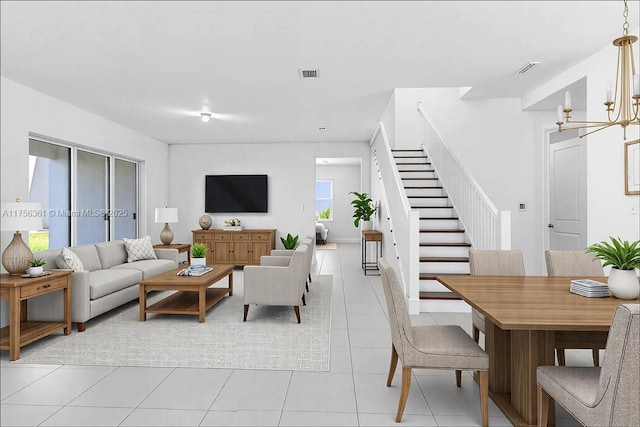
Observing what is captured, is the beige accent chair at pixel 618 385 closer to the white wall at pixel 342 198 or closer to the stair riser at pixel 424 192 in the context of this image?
the stair riser at pixel 424 192

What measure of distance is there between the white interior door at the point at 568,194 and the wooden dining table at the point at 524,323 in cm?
298

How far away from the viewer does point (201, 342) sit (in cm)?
371

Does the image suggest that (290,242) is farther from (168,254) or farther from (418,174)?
(418,174)

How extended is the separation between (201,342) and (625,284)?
10.7ft

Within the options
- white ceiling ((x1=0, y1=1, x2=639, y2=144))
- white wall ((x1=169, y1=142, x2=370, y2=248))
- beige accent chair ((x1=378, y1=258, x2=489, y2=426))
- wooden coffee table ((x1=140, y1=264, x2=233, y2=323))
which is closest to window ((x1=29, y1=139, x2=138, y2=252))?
white ceiling ((x1=0, y1=1, x2=639, y2=144))

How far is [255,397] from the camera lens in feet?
8.61

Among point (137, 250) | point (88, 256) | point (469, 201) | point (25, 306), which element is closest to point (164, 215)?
point (137, 250)

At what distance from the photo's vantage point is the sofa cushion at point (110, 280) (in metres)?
4.24

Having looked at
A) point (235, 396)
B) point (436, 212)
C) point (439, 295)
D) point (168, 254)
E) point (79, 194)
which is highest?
point (79, 194)

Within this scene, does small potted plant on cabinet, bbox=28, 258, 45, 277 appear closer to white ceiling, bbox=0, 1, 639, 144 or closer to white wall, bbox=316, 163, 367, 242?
white ceiling, bbox=0, 1, 639, 144

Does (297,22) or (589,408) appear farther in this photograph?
(297,22)

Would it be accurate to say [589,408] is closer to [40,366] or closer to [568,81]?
[40,366]

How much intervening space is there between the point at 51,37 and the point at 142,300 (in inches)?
103

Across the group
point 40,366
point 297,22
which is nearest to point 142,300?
point 40,366
